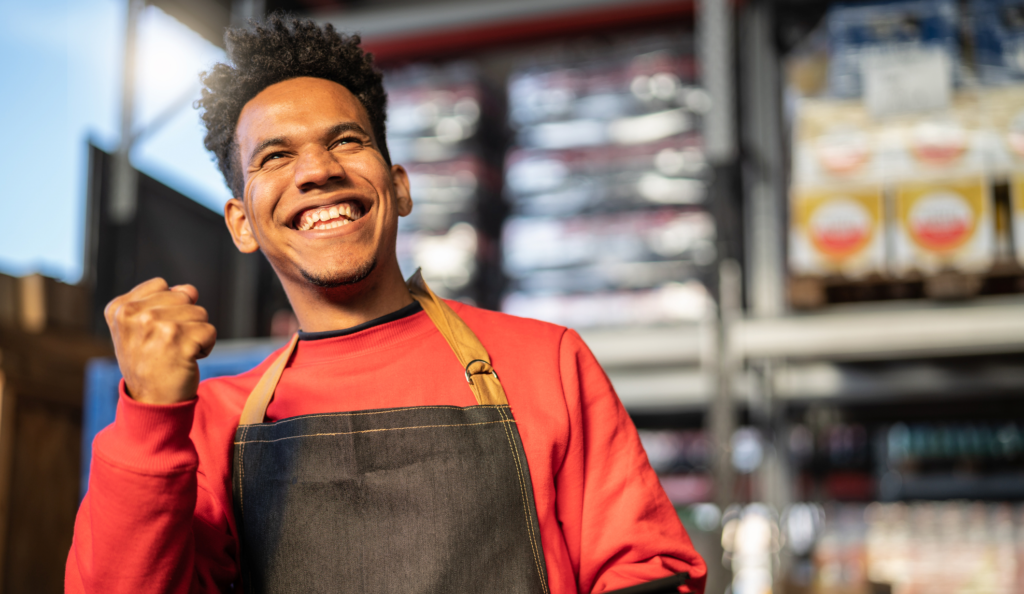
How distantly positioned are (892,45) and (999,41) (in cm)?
35

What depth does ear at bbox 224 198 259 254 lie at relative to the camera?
147cm

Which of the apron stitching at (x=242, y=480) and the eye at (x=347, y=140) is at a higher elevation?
the eye at (x=347, y=140)

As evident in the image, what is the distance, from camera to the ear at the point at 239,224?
147 cm

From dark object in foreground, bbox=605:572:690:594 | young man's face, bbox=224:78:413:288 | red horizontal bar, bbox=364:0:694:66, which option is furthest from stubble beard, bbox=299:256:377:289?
red horizontal bar, bbox=364:0:694:66

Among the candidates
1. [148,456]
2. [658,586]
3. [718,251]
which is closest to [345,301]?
[148,456]

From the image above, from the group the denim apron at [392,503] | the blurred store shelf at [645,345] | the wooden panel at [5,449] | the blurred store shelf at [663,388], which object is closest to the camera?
the denim apron at [392,503]

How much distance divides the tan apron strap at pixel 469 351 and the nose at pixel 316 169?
25 centimetres

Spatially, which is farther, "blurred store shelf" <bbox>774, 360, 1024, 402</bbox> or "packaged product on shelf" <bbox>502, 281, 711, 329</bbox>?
"packaged product on shelf" <bbox>502, 281, 711, 329</bbox>

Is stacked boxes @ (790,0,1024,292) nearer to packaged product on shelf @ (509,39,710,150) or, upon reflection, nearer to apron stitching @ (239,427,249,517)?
packaged product on shelf @ (509,39,710,150)

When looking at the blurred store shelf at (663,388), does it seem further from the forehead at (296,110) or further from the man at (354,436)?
the forehead at (296,110)

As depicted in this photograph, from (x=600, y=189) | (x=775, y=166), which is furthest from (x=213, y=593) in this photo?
(x=775, y=166)

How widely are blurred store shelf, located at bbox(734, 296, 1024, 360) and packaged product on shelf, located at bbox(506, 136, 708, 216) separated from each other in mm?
862

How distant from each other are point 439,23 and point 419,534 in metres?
3.77

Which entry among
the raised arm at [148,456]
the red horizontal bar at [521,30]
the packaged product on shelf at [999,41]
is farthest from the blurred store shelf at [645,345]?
the raised arm at [148,456]
